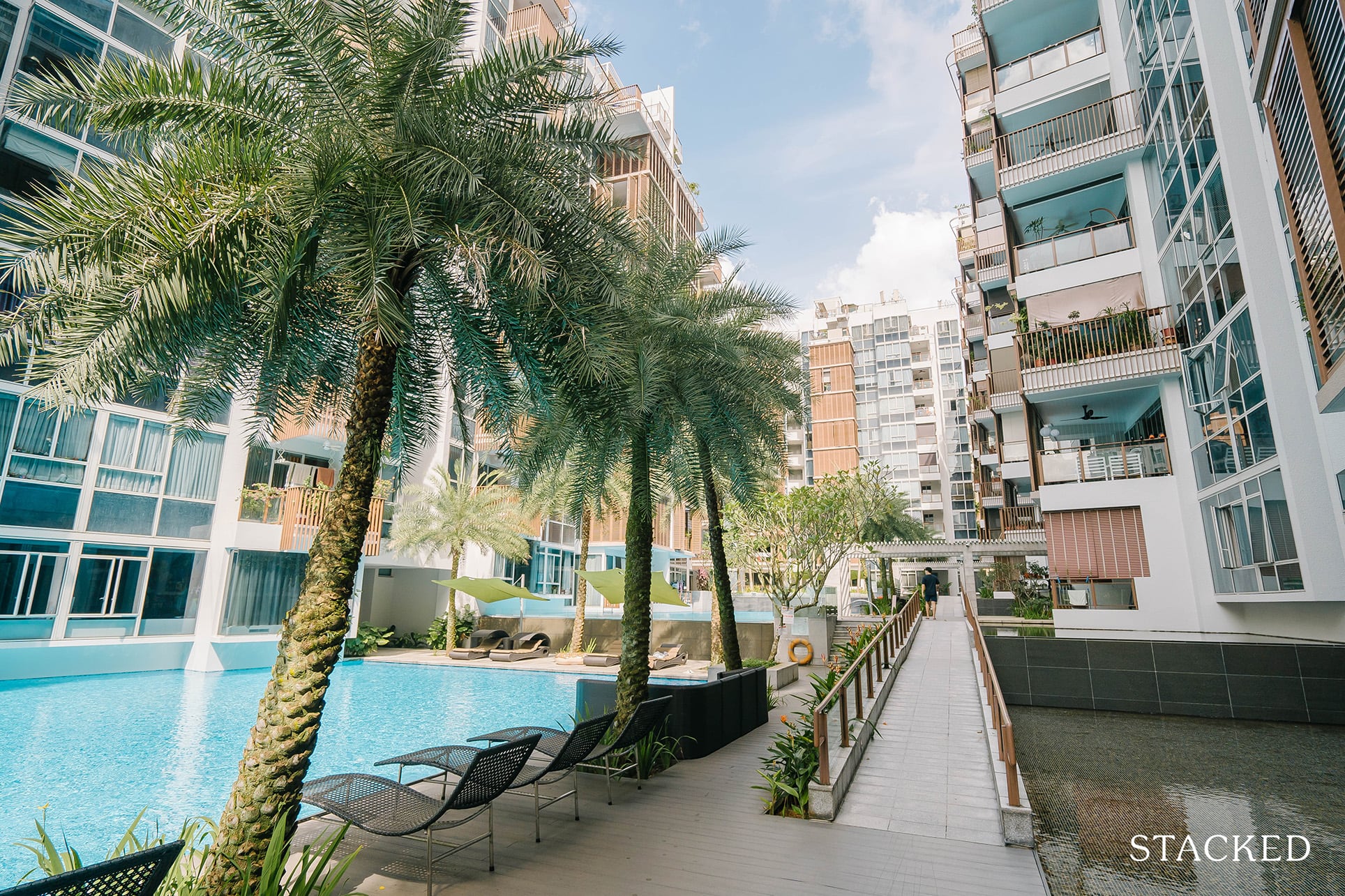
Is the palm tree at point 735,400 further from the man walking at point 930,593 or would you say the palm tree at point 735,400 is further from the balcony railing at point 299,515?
the man walking at point 930,593

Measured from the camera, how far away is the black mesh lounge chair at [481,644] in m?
23.2

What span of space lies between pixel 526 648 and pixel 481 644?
162 centimetres

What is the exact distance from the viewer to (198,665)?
1914cm

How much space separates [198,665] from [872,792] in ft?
65.9

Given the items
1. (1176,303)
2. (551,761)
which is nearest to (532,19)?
(1176,303)

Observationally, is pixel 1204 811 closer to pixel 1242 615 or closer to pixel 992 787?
pixel 992 787

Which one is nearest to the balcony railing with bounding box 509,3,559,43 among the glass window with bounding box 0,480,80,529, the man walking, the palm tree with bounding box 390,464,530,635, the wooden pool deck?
the palm tree with bounding box 390,464,530,635

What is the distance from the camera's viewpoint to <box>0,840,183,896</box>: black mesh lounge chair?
2.75 meters

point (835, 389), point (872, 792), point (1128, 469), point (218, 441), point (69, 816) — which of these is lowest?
point (69, 816)

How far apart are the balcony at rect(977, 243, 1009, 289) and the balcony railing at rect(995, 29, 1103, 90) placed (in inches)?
331

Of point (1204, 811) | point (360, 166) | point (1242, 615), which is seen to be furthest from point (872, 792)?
point (1242, 615)

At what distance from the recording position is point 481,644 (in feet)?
79.0

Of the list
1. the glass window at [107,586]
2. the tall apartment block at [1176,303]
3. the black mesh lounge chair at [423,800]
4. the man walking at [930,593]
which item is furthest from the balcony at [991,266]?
the glass window at [107,586]

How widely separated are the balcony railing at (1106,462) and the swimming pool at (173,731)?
13.6m
